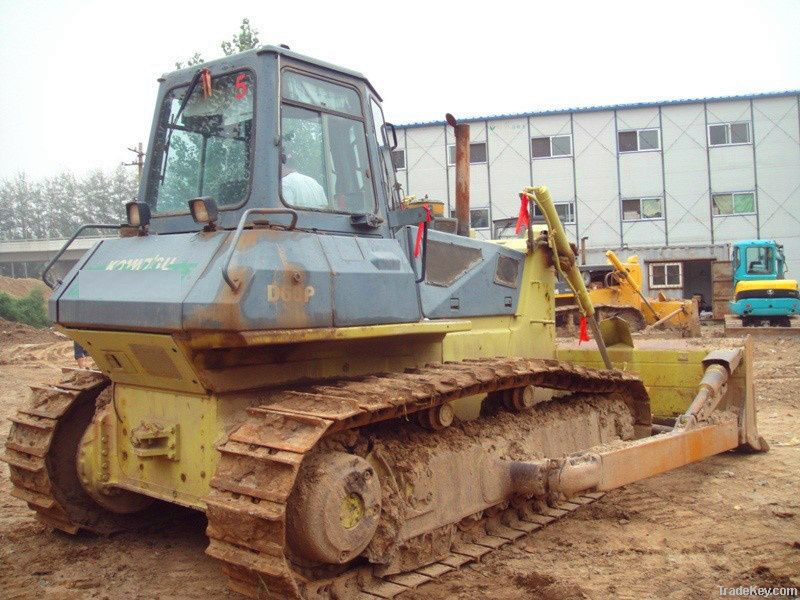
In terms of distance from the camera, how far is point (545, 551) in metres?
5.42

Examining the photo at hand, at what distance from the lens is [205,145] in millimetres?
5098

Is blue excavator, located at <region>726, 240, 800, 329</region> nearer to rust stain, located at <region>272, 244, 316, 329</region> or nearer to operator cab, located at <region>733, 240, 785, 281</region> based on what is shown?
operator cab, located at <region>733, 240, 785, 281</region>

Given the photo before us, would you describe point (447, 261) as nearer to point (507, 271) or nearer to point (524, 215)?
point (507, 271)

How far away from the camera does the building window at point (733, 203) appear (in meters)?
31.6

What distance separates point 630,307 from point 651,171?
14198 millimetres

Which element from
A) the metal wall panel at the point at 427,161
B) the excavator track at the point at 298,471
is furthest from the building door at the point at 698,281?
the excavator track at the point at 298,471

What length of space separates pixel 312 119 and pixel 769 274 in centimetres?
2363

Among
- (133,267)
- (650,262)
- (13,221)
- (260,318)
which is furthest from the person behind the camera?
(13,221)

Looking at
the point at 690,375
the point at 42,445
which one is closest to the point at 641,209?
the point at 690,375

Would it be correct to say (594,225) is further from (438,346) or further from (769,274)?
(438,346)

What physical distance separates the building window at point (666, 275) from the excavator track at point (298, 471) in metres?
27.2

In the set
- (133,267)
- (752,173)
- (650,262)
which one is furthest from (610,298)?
(133,267)

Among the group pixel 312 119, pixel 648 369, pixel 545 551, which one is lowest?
pixel 545 551

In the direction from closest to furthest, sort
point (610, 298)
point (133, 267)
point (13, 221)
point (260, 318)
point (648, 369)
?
A: point (260, 318), point (133, 267), point (648, 369), point (610, 298), point (13, 221)
